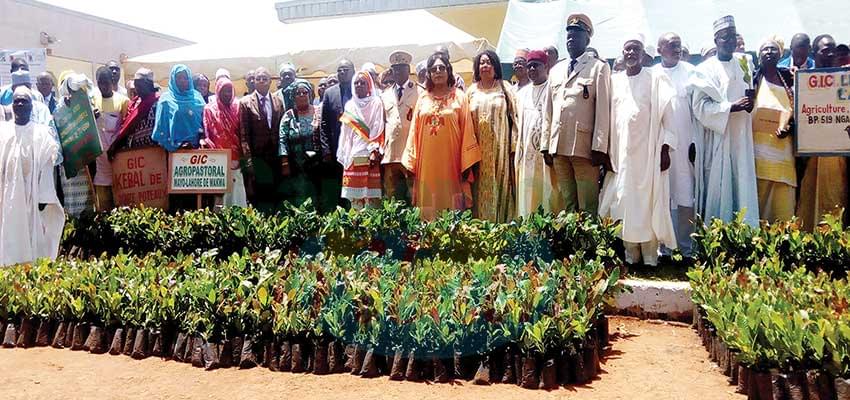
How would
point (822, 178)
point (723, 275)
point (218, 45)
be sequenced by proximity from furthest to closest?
point (218, 45)
point (822, 178)
point (723, 275)

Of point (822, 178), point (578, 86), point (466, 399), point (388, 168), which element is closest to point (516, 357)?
point (466, 399)

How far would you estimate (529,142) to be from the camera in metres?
5.89

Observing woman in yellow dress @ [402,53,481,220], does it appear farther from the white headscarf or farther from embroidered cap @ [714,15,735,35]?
embroidered cap @ [714,15,735,35]

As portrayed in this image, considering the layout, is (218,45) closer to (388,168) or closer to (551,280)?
(388,168)

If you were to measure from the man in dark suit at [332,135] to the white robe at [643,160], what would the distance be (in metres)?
2.74

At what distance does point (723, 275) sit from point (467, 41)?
22.0ft

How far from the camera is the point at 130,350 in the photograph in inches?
160

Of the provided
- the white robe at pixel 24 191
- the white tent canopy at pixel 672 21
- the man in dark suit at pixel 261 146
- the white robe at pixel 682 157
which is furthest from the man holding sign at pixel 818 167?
the white robe at pixel 24 191

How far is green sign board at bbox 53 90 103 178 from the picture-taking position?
6.51 m

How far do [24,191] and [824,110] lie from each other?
682 centimetres

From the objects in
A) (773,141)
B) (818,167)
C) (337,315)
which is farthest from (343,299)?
(818,167)

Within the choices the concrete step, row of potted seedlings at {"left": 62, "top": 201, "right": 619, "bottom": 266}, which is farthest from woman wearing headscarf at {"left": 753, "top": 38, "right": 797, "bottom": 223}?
row of potted seedlings at {"left": 62, "top": 201, "right": 619, "bottom": 266}

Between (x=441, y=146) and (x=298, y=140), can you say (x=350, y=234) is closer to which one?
(x=441, y=146)

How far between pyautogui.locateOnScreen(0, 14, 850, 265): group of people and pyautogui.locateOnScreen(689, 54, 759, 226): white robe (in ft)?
0.04
